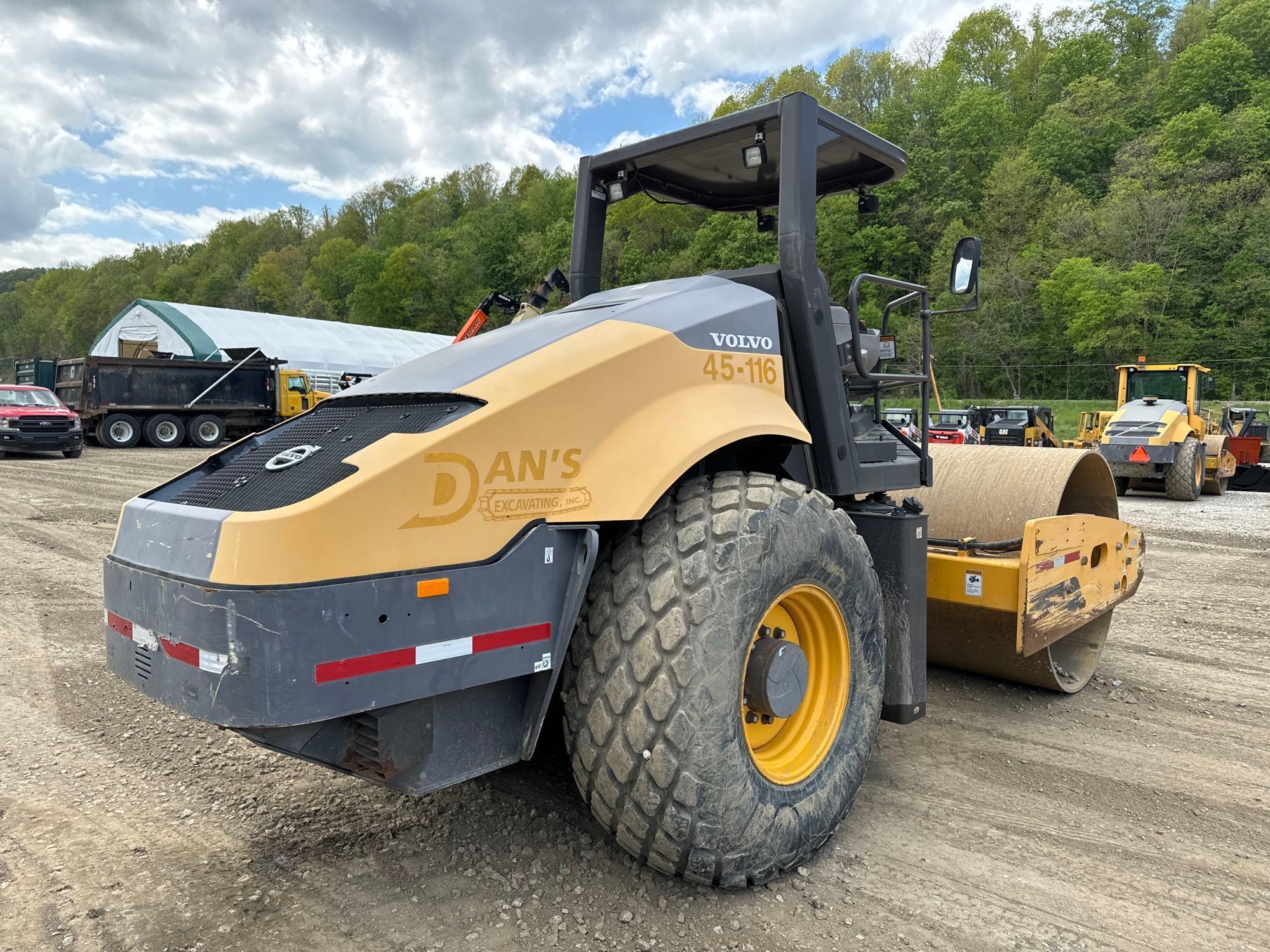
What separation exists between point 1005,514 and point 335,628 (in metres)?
3.72

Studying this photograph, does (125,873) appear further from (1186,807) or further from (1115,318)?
(1115,318)

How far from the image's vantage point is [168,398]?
24.1 meters

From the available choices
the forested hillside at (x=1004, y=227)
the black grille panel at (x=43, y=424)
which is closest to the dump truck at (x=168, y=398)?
the black grille panel at (x=43, y=424)

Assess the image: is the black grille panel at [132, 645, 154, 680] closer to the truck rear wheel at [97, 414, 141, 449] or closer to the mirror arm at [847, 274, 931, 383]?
the mirror arm at [847, 274, 931, 383]

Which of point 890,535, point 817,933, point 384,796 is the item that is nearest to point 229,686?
Result: point 384,796

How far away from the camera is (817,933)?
96.0 inches

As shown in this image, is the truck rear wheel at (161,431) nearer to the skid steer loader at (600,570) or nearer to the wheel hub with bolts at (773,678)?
the skid steer loader at (600,570)

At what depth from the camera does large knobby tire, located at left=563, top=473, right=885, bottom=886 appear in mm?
2369

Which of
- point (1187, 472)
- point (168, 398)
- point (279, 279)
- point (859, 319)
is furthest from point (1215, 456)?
point (279, 279)

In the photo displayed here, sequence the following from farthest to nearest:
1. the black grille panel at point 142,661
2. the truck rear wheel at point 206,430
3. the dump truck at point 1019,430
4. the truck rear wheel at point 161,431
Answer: the truck rear wheel at point 206,430 → the truck rear wheel at point 161,431 → the dump truck at point 1019,430 → the black grille panel at point 142,661

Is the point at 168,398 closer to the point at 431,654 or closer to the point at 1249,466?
the point at 431,654

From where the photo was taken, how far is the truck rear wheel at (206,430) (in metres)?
24.8

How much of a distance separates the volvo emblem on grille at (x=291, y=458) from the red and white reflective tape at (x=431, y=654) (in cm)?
60

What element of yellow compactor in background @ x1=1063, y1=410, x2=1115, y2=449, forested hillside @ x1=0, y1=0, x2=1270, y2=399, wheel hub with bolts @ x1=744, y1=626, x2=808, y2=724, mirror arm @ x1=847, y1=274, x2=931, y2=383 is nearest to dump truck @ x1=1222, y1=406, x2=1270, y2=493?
yellow compactor in background @ x1=1063, y1=410, x2=1115, y2=449
